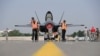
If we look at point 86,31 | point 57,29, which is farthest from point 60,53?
point 57,29

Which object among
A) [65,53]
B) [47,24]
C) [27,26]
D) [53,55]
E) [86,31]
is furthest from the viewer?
[27,26]

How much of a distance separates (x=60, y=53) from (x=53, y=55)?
52cm

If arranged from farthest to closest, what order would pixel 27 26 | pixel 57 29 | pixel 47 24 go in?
pixel 27 26, pixel 57 29, pixel 47 24

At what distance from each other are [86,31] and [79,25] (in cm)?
1411

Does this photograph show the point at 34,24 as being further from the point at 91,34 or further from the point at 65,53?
the point at 65,53

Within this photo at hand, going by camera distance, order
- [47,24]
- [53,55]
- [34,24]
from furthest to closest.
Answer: [47,24] < [34,24] < [53,55]

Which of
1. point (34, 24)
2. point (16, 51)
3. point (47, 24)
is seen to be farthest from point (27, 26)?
point (16, 51)

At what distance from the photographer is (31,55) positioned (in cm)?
910

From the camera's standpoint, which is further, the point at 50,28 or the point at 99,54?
the point at 50,28

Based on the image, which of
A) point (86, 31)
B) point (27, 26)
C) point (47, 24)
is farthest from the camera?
point (27, 26)

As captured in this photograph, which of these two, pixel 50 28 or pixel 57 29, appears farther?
pixel 57 29

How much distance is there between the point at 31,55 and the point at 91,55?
1680mm

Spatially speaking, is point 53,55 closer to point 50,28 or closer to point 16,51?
point 16,51

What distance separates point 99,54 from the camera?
31.2 feet
